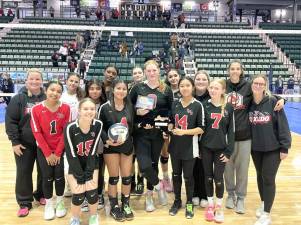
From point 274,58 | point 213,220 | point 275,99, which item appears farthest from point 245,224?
point 274,58

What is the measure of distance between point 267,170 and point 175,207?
105 centimetres

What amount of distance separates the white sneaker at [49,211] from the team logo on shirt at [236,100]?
7.02 feet

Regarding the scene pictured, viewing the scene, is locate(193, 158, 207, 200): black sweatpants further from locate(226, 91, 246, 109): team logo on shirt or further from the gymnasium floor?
locate(226, 91, 246, 109): team logo on shirt

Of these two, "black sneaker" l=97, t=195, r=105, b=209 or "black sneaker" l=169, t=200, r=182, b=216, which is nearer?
"black sneaker" l=169, t=200, r=182, b=216

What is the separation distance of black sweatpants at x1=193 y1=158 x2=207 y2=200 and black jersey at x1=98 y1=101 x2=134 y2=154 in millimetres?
822

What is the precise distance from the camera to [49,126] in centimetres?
318

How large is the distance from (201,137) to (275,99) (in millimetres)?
810

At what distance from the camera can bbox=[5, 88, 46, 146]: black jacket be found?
3307mm

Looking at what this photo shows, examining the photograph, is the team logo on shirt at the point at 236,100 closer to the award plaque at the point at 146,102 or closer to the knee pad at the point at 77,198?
the award plaque at the point at 146,102

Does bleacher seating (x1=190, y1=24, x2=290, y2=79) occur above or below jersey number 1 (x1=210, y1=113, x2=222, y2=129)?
above

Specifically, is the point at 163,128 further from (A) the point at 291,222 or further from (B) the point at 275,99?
(A) the point at 291,222

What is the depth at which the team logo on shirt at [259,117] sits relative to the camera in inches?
124

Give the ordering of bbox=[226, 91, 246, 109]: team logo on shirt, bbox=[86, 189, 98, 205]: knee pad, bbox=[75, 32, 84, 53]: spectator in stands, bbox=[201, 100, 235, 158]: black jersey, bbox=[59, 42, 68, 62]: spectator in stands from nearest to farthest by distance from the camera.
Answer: bbox=[86, 189, 98, 205]: knee pad
bbox=[201, 100, 235, 158]: black jersey
bbox=[226, 91, 246, 109]: team logo on shirt
bbox=[59, 42, 68, 62]: spectator in stands
bbox=[75, 32, 84, 53]: spectator in stands

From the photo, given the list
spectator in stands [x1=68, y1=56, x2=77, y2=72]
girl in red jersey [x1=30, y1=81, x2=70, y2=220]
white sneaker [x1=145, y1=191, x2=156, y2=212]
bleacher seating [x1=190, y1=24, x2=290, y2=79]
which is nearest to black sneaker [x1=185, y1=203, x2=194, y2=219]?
white sneaker [x1=145, y1=191, x2=156, y2=212]
